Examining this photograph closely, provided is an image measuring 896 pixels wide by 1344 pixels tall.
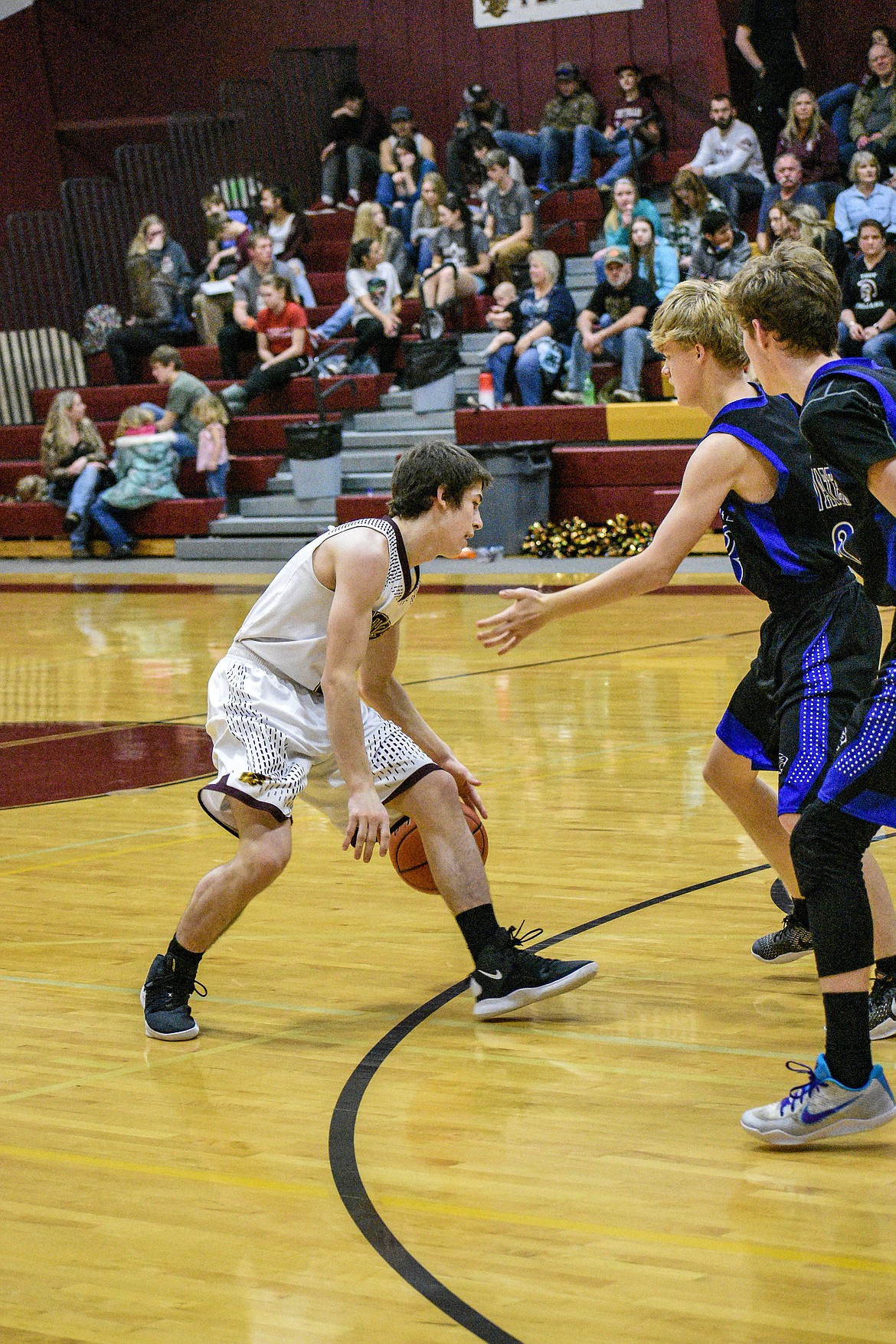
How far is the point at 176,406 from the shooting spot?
49.1 feet

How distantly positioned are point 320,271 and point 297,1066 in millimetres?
14799

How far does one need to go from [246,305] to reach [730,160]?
14.6ft

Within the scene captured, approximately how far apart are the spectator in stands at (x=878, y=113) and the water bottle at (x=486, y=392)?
10.6 ft

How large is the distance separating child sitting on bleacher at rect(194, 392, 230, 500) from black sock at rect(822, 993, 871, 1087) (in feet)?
40.7

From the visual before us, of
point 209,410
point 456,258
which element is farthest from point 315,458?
point 456,258

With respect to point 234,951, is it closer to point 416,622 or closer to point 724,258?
point 416,622

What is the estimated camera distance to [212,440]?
582 inches

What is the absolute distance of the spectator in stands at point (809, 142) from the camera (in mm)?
13617

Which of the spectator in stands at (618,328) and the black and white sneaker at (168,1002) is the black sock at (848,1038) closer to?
the black and white sneaker at (168,1002)

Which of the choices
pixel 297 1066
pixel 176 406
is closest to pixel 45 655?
pixel 176 406

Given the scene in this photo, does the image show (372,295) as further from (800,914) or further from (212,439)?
(800,914)

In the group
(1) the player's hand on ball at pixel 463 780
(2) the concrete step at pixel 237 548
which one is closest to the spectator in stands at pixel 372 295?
(2) the concrete step at pixel 237 548

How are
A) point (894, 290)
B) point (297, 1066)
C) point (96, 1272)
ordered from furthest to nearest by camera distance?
point (894, 290)
point (297, 1066)
point (96, 1272)

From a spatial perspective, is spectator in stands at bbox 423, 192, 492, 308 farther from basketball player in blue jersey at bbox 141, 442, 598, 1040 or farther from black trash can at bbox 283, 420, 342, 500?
basketball player in blue jersey at bbox 141, 442, 598, 1040
